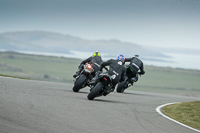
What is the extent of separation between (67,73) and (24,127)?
132671mm

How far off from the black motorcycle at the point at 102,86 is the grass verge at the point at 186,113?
2.03m

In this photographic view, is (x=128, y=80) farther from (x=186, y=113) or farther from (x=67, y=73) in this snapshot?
(x=67, y=73)

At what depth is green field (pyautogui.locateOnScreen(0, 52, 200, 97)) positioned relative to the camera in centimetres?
12031

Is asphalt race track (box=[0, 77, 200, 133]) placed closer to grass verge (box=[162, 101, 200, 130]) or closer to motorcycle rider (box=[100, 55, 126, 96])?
grass verge (box=[162, 101, 200, 130])

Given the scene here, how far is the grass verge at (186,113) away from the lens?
13.0 metres

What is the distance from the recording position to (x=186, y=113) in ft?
49.2

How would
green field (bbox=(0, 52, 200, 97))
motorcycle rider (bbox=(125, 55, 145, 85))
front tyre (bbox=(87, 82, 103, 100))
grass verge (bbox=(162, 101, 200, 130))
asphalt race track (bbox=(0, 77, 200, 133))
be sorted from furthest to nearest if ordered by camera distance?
green field (bbox=(0, 52, 200, 97)) < motorcycle rider (bbox=(125, 55, 145, 85)) < front tyre (bbox=(87, 82, 103, 100)) < grass verge (bbox=(162, 101, 200, 130)) < asphalt race track (bbox=(0, 77, 200, 133))

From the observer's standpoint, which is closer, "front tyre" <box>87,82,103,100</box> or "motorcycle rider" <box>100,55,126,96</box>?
"front tyre" <box>87,82,103,100</box>

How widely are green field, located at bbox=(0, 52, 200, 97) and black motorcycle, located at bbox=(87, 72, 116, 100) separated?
92.1 meters

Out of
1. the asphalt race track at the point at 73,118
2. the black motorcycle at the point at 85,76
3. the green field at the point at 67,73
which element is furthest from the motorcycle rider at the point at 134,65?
the green field at the point at 67,73

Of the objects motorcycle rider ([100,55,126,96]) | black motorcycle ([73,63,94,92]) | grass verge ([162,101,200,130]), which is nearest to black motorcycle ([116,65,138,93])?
black motorcycle ([73,63,94,92])

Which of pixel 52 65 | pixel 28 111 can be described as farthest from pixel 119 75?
pixel 52 65

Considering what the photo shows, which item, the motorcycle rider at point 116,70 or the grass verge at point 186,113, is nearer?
the grass verge at point 186,113

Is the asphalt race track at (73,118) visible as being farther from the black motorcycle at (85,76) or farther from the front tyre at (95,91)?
the black motorcycle at (85,76)
